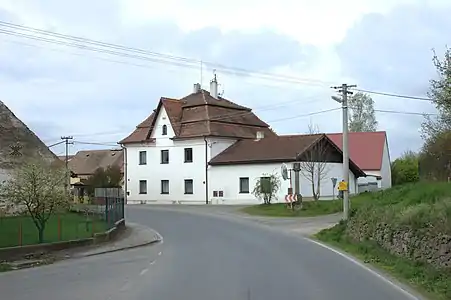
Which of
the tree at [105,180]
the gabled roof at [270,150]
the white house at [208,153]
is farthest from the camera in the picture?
the tree at [105,180]

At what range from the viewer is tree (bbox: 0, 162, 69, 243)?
79.7 ft

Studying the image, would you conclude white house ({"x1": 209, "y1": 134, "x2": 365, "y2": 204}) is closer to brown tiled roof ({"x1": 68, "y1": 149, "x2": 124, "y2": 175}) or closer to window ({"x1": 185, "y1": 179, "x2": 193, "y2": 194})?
window ({"x1": 185, "y1": 179, "x2": 193, "y2": 194})

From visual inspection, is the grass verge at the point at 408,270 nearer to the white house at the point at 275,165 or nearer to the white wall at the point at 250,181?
the white house at the point at 275,165

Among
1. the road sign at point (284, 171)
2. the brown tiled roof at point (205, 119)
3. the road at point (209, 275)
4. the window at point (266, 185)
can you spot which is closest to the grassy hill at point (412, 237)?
the road at point (209, 275)

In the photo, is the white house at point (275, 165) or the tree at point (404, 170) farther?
the tree at point (404, 170)

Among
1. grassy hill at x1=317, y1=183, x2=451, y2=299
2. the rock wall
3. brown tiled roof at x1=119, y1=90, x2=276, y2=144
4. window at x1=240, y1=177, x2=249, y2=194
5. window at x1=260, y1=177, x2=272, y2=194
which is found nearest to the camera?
grassy hill at x1=317, y1=183, x2=451, y2=299

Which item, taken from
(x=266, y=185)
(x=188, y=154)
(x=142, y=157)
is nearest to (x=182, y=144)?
(x=188, y=154)

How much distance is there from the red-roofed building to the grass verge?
48099 millimetres

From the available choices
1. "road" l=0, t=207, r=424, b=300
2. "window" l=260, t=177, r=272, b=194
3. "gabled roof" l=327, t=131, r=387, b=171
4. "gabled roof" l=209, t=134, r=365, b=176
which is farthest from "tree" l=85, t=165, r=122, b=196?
"road" l=0, t=207, r=424, b=300

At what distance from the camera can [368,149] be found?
72812mm

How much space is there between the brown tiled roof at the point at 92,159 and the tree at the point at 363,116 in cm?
3389

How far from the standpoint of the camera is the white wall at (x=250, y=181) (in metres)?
55.3

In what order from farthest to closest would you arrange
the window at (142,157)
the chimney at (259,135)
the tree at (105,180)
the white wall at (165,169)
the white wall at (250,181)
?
the window at (142,157) → the tree at (105,180) → the chimney at (259,135) → the white wall at (165,169) → the white wall at (250,181)

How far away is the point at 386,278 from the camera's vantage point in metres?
15.1
